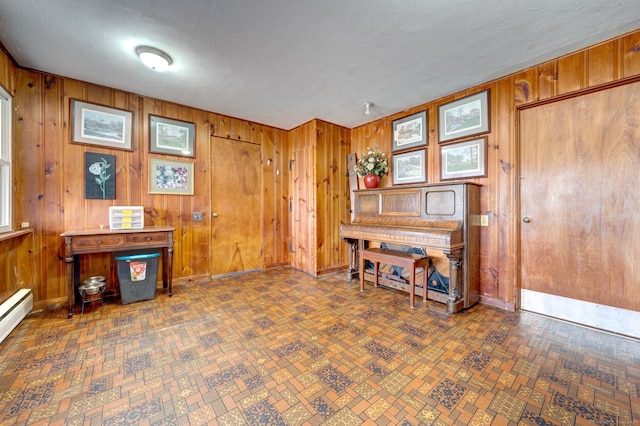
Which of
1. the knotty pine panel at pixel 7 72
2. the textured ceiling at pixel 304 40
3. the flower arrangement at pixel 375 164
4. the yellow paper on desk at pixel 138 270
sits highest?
the textured ceiling at pixel 304 40

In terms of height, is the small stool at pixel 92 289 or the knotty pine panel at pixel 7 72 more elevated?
the knotty pine panel at pixel 7 72

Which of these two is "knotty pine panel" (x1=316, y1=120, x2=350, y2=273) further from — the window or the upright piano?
the window

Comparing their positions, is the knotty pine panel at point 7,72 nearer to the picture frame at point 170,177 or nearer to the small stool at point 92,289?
the picture frame at point 170,177

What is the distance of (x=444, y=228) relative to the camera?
288 cm

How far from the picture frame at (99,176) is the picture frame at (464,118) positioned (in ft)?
14.0

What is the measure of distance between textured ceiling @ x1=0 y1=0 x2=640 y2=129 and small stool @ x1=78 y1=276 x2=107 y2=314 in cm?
234

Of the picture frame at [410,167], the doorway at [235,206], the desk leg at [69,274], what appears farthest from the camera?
the doorway at [235,206]

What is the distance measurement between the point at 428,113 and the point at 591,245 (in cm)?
230

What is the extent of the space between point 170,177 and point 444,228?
3.70 meters

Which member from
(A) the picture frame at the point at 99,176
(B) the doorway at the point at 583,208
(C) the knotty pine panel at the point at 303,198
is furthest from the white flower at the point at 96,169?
(B) the doorway at the point at 583,208

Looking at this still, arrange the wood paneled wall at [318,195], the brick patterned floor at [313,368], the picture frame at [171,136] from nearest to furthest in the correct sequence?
1. the brick patterned floor at [313,368]
2. the picture frame at [171,136]
3. the wood paneled wall at [318,195]

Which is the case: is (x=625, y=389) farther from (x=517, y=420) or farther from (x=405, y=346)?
(x=405, y=346)

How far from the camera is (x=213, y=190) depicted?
4043 mm

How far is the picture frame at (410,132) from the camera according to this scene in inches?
141
